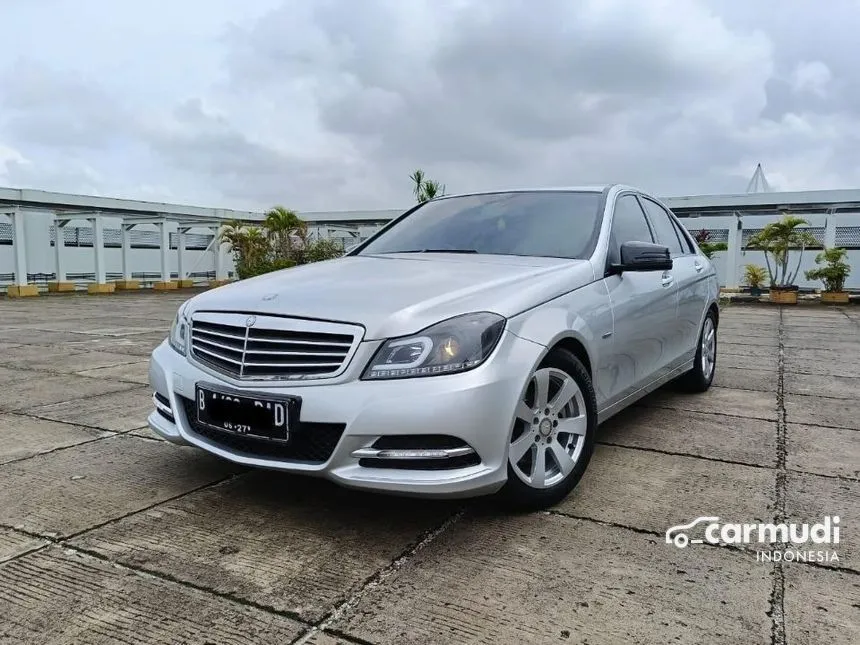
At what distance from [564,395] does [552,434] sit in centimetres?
18

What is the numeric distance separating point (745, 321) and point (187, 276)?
24.1 meters

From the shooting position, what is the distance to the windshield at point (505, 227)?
3.72 m

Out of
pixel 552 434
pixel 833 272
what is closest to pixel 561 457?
pixel 552 434

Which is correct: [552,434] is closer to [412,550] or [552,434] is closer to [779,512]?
[412,550]

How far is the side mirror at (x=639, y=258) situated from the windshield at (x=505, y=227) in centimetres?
18

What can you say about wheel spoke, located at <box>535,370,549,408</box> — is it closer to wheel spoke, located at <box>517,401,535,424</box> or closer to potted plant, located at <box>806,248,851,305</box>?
wheel spoke, located at <box>517,401,535,424</box>

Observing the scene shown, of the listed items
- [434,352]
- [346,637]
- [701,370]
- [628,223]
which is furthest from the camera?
[701,370]

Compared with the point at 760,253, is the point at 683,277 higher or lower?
lower

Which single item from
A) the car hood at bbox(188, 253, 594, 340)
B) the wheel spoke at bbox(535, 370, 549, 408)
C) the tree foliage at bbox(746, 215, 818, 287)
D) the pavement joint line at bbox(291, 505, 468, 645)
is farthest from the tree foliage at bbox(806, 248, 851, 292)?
the pavement joint line at bbox(291, 505, 468, 645)

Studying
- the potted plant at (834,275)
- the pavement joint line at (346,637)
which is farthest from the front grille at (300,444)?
the potted plant at (834,275)

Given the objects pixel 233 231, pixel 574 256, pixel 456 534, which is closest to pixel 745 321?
pixel 574 256

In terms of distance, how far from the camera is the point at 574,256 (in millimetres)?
3541

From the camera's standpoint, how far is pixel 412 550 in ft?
8.48

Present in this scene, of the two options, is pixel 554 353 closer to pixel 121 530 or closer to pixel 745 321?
pixel 121 530
